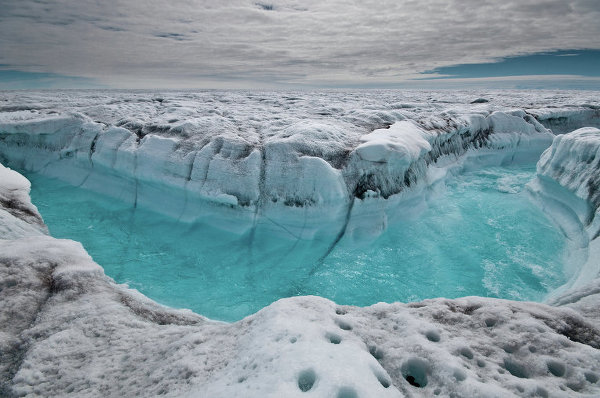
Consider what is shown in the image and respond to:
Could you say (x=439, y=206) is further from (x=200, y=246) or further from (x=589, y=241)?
(x=200, y=246)

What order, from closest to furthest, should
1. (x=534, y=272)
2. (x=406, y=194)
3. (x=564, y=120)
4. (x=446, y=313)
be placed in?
(x=446, y=313) < (x=534, y=272) < (x=406, y=194) < (x=564, y=120)

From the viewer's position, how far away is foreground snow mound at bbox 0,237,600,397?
6.09 ft

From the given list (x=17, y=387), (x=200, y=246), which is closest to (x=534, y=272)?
(x=200, y=246)

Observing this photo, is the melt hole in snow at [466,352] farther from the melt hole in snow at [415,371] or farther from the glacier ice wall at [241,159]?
the glacier ice wall at [241,159]

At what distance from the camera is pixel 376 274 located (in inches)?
236

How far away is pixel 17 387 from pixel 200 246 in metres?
4.92

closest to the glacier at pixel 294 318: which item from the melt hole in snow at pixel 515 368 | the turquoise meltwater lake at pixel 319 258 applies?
the melt hole in snow at pixel 515 368

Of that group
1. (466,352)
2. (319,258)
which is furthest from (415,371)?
(319,258)

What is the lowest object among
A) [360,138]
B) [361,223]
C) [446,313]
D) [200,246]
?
[200,246]

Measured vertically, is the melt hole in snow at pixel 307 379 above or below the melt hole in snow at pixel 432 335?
above

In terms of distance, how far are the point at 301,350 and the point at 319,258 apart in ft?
15.0

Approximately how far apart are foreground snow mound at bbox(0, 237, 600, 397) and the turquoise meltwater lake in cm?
265

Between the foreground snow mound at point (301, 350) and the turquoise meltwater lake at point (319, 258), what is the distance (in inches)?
104

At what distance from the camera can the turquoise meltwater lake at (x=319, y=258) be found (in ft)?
18.0
